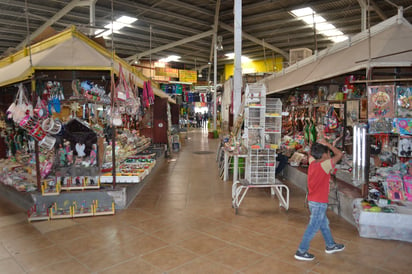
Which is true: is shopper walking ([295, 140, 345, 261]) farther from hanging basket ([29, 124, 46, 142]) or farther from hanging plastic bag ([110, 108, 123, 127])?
hanging basket ([29, 124, 46, 142])

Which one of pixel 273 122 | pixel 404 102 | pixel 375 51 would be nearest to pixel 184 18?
pixel 273 122

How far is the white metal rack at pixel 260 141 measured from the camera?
16.4 feet

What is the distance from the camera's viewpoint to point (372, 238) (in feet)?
12.7

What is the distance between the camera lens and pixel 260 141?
5270 mm

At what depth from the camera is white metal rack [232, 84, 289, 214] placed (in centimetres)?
498

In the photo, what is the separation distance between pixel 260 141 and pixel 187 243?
91.3 inches

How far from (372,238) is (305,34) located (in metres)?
15.3

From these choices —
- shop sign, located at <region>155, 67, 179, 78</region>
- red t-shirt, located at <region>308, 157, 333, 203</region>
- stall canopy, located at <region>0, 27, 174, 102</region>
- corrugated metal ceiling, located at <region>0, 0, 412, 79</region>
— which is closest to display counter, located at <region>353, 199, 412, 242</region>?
red t-shirt, located at <region>308, 157, 333, 203</region>

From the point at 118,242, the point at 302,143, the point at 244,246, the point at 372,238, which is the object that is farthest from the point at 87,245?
the point at 302,143

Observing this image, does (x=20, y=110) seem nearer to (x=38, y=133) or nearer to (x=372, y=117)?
(x=38, y=133)

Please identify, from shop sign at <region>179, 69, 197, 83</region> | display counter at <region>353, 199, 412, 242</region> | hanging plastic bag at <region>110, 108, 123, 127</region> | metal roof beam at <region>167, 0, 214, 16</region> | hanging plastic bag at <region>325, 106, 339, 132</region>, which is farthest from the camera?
shop sign at <region>179, 69, 197, 83</region>

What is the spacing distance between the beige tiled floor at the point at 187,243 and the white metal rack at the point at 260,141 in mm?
491

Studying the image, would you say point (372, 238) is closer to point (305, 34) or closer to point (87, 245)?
point (87, 245)

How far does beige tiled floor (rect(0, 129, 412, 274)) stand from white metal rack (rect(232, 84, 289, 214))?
49 cm
